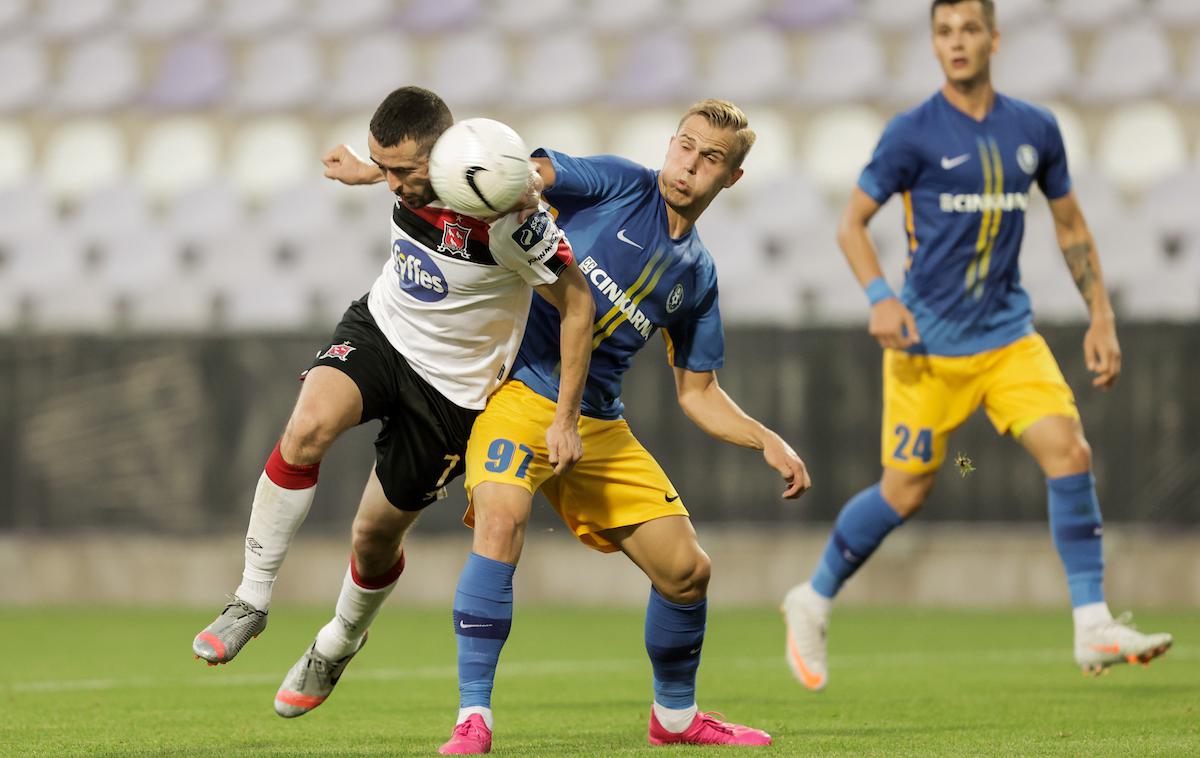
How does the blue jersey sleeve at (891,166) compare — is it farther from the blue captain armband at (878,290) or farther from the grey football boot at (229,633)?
the grey football boot at (229,633)

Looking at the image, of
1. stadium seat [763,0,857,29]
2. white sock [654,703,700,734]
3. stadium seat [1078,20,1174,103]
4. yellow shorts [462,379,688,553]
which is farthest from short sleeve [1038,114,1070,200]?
stadium seat [763,0,857,29]

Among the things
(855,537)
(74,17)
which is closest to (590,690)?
(855,537)

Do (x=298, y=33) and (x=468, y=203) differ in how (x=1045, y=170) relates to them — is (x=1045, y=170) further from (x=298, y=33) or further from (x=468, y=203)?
(x=298, y=33)

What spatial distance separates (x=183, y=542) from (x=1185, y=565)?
20.7 feet

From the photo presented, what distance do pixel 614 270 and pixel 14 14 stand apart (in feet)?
43.9

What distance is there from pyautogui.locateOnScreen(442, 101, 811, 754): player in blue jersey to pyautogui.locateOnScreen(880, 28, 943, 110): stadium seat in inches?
377

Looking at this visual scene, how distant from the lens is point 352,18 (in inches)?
627

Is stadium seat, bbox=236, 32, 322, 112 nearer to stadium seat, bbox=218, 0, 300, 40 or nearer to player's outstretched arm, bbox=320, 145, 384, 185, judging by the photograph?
stadium seat, bbox=218, 0, 300, 40

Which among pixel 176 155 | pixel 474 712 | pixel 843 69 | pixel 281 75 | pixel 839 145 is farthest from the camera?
pixel 281 75

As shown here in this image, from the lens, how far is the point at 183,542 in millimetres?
10922

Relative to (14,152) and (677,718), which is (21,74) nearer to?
(14,152)

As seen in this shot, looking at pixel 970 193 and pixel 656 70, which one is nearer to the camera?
pixel 970 193

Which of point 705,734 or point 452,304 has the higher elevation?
point 452,304

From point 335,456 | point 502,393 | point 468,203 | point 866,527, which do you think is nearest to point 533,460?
point 502,393
